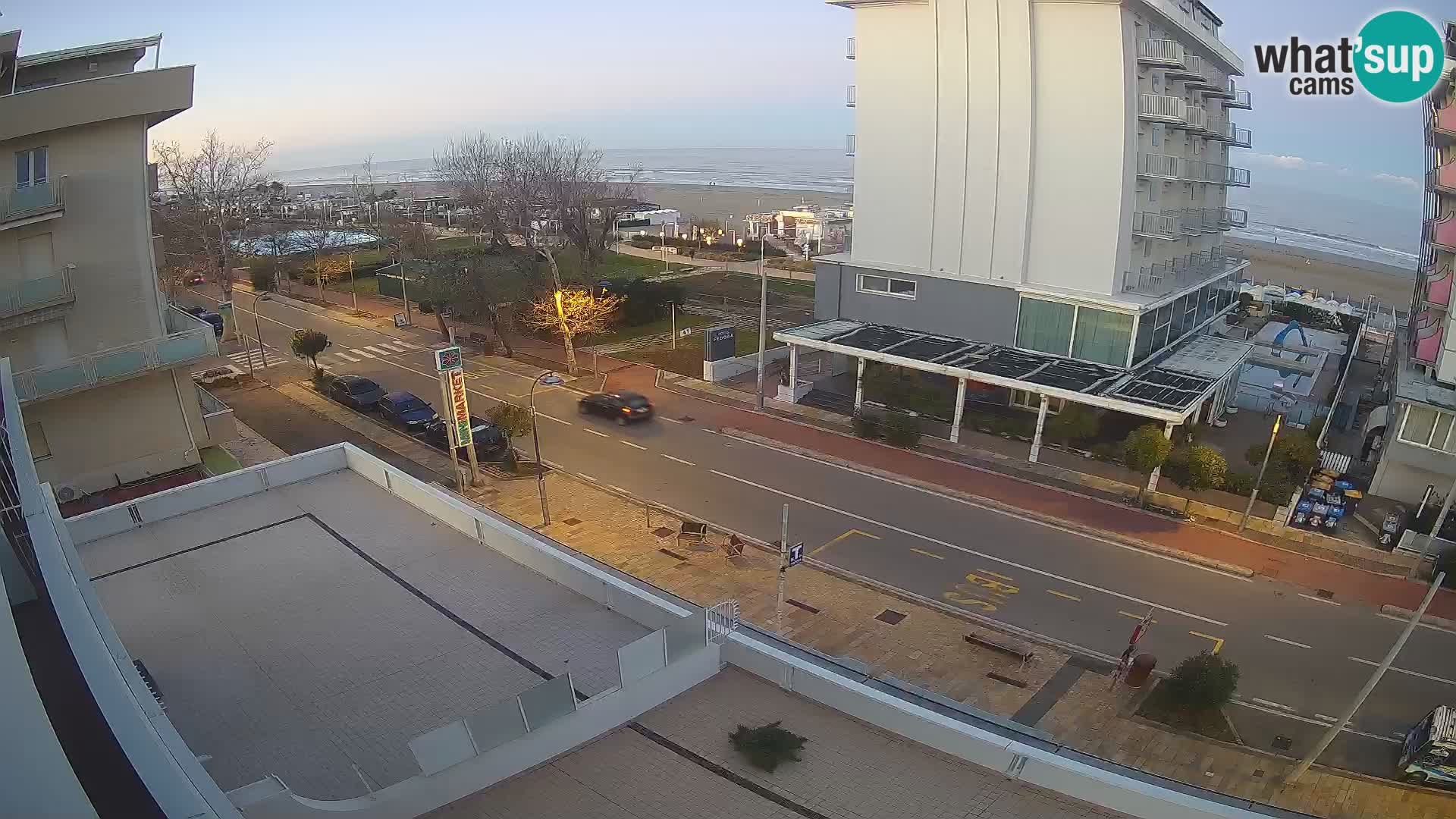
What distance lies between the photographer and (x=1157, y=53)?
28594 millimetres

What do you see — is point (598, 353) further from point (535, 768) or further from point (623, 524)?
point (535, 768)

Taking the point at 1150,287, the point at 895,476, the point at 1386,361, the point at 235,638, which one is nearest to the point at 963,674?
the point at 895,476

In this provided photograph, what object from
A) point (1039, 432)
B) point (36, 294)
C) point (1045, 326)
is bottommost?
point (1039, 432)

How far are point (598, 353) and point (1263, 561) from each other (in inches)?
1173

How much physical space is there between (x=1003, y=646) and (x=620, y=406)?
59.5 feet

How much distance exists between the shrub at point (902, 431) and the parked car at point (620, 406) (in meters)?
9.59

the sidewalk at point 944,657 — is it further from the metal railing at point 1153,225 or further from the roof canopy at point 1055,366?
the metal railing at point 1153,225

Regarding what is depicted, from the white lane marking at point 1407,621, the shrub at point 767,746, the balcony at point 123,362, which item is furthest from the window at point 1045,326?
the balcony at point 123,362

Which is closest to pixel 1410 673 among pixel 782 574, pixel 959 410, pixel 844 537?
pixel 844 537

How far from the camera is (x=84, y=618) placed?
750cm

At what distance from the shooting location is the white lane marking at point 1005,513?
70.4 feet

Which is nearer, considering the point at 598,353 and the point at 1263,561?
the point at 1263,561

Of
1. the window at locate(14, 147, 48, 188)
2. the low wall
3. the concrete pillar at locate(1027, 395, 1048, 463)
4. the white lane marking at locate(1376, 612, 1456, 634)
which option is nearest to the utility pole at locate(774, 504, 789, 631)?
the concrete pillar at locate(1027, 395, 1048, 463)

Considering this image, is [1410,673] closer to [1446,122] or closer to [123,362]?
[1446,122]
